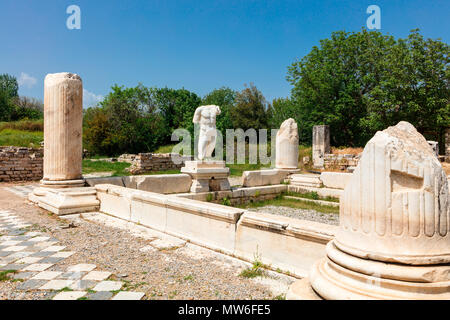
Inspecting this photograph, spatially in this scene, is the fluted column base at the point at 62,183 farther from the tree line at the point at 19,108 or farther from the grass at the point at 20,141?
the tree line at the point at 19,108

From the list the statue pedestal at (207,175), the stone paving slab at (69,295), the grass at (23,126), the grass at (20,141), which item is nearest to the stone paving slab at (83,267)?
the stone paving slab at (69,295)

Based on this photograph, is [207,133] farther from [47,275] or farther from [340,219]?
[340,219]

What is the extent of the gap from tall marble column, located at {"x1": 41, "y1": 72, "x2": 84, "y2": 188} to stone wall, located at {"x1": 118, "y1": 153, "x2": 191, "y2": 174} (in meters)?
8.93

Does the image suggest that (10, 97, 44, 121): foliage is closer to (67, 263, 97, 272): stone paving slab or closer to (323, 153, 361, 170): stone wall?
(323, 153, 361, 170): stone wall

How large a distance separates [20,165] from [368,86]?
22.8 meters

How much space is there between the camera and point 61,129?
21.2 ft

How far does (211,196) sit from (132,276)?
472 cm

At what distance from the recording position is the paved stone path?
2635 millimetres

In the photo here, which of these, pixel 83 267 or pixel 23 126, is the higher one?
pixel 23 126

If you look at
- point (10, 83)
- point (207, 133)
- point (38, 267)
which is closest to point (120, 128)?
point (207, 133)

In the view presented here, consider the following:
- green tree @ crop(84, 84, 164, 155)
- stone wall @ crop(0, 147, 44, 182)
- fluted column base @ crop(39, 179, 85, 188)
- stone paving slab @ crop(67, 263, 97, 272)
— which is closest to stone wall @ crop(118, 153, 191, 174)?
stone wall @ crop(0, 147, 44, 182)

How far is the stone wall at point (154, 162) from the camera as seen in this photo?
52.1 ft

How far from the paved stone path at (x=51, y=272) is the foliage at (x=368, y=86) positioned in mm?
20345

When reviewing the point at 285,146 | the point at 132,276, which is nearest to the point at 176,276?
the point at 132,276
